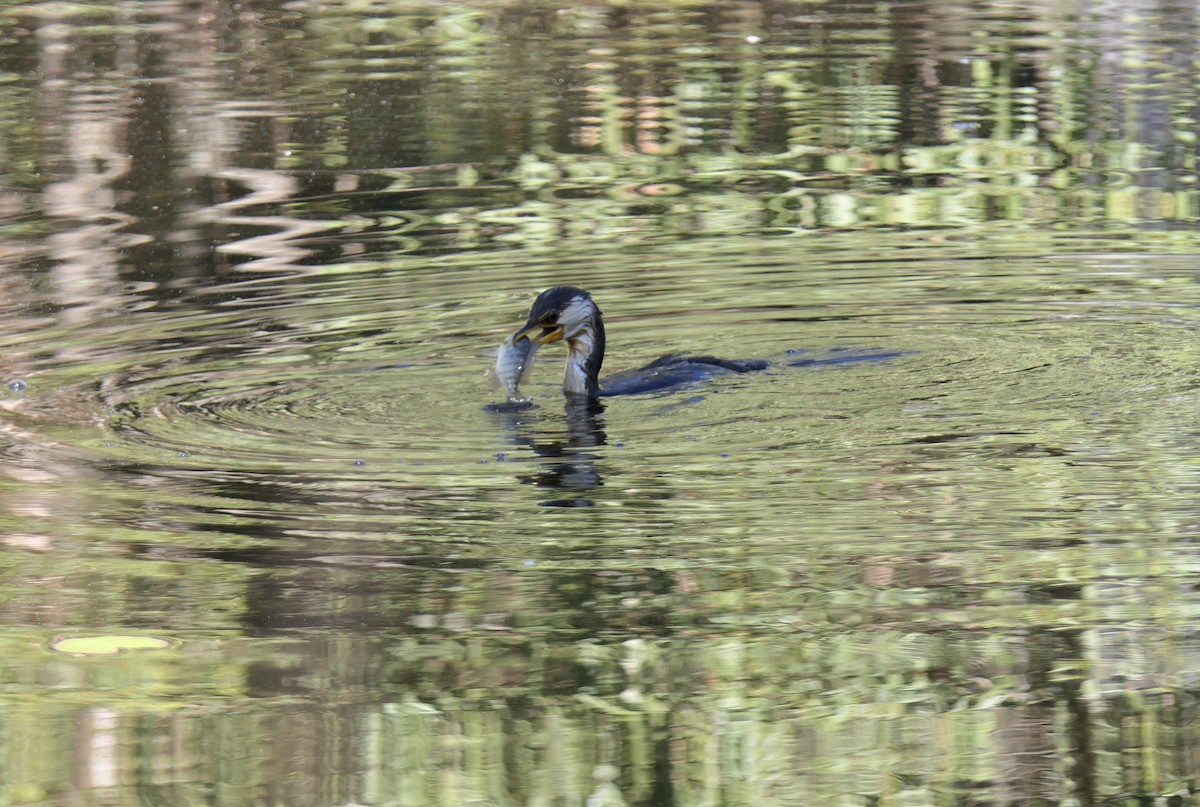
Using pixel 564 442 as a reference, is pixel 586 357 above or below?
above

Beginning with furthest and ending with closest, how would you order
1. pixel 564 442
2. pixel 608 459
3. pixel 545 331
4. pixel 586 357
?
pixel 545 331 < pixel 586 357 < pixel 564 442 < pixel 608 459

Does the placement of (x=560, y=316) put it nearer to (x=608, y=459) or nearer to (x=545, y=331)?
(x=545, y=331)

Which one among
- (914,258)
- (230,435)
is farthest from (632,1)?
(230,435)

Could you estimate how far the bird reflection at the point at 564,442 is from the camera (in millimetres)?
7934

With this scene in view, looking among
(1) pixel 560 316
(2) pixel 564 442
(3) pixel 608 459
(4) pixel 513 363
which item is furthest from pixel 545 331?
(3) pixel 608 459

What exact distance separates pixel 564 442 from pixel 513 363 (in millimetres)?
899

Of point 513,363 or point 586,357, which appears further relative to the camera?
point 586,357

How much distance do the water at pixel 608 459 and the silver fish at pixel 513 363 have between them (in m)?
0.14

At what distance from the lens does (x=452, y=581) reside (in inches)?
265

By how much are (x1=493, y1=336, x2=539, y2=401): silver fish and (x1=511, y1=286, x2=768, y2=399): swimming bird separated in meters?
0.06

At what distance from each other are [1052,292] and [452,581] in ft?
18.3

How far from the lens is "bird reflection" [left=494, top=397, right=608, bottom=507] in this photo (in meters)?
7.93

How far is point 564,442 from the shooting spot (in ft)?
28.6

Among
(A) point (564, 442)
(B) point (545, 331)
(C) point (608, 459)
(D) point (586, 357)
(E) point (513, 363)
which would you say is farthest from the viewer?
(B) point (545, 331)
